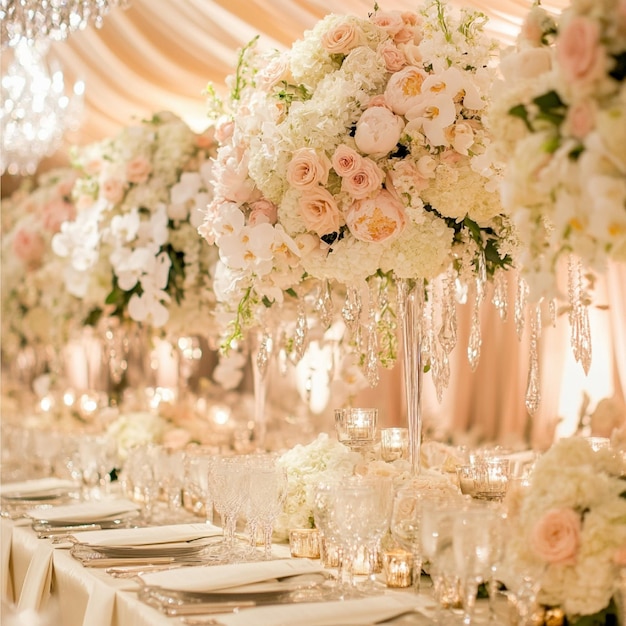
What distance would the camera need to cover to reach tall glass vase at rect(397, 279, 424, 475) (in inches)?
98.0

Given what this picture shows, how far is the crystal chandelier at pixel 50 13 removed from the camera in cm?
350

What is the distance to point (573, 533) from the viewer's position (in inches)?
61.9

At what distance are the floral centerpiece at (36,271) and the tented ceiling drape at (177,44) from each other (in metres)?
0.54

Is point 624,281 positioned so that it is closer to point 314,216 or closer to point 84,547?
point 314,216

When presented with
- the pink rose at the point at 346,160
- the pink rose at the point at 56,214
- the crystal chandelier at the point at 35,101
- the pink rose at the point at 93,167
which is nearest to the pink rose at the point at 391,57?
the pink rose at the point at 346,160

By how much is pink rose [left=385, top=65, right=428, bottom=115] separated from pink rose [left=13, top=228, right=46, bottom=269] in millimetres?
3329

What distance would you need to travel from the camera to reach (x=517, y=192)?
149 centimetres

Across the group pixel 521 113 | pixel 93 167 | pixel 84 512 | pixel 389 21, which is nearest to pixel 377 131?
pixel 389 21

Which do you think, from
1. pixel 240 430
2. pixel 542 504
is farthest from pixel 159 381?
pixel 542 504

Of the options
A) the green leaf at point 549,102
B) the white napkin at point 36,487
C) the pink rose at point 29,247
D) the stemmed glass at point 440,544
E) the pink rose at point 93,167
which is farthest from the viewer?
the pink rose at point 29,247

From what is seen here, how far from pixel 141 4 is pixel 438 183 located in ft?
7.43

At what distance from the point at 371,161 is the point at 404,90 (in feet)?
0.60

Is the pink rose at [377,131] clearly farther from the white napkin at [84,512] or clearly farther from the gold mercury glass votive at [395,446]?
the white napkin at [84,512]

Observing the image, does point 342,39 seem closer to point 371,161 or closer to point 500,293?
point 371,161
